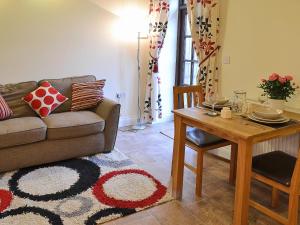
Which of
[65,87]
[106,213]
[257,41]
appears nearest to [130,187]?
[106,213]

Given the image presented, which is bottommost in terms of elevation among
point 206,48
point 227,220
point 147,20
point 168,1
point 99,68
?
point 227,220

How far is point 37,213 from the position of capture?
2162 millimetres

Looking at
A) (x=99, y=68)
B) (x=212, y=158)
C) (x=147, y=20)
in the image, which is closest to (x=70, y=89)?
(x=99, y=68)

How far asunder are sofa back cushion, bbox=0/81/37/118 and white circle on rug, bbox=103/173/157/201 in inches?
53.0

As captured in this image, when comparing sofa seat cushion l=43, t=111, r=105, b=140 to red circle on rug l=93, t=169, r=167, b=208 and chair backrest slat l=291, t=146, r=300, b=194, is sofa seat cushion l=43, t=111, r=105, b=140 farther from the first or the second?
chair backrest slat l=291, t=146, r=300, b=194

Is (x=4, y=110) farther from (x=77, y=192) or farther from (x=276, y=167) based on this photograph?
(x=276, y=167)

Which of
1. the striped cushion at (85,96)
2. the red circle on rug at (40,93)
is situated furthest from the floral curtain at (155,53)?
the red circle on rug at (40,93)

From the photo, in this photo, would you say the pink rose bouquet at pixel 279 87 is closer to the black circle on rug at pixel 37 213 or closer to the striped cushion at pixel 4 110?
the black circle on rug at pixel 37 213

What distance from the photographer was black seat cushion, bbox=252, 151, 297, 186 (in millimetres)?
1900

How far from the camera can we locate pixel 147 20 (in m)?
4.21

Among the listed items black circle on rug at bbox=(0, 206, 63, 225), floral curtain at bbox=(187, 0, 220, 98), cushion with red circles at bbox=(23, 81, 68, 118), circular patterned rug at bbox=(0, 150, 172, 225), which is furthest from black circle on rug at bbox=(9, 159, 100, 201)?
floral curtain at bbox=(187, 0, 220, 98)

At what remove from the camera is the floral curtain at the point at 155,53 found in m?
4.12

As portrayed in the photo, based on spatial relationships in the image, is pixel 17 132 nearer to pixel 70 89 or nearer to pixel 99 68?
pixel 70 89

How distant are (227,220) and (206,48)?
1973mm
